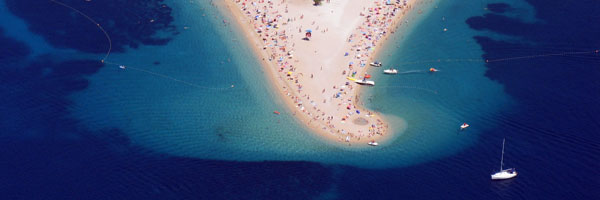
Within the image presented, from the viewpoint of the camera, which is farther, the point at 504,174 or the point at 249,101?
the point at 249,101

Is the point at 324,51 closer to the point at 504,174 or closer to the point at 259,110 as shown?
the point at 259,110

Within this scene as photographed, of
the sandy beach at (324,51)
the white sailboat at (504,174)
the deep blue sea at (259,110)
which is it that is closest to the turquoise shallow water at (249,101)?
the deep blue sea at (259,110)

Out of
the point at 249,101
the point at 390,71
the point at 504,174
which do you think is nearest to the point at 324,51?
the point at 390,71

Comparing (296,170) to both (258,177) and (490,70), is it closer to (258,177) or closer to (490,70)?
(258,177)

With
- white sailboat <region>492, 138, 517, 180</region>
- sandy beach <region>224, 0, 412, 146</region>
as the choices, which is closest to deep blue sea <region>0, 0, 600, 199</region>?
white sailboat <region>492, 138, 517, 180</region>

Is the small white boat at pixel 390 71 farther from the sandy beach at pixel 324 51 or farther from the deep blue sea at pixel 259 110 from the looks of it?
the sandy beach at pixel 324 51

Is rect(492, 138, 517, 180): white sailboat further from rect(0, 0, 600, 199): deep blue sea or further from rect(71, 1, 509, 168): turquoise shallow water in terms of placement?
rect(71, 1, 509, 168): turquoise shallow water
